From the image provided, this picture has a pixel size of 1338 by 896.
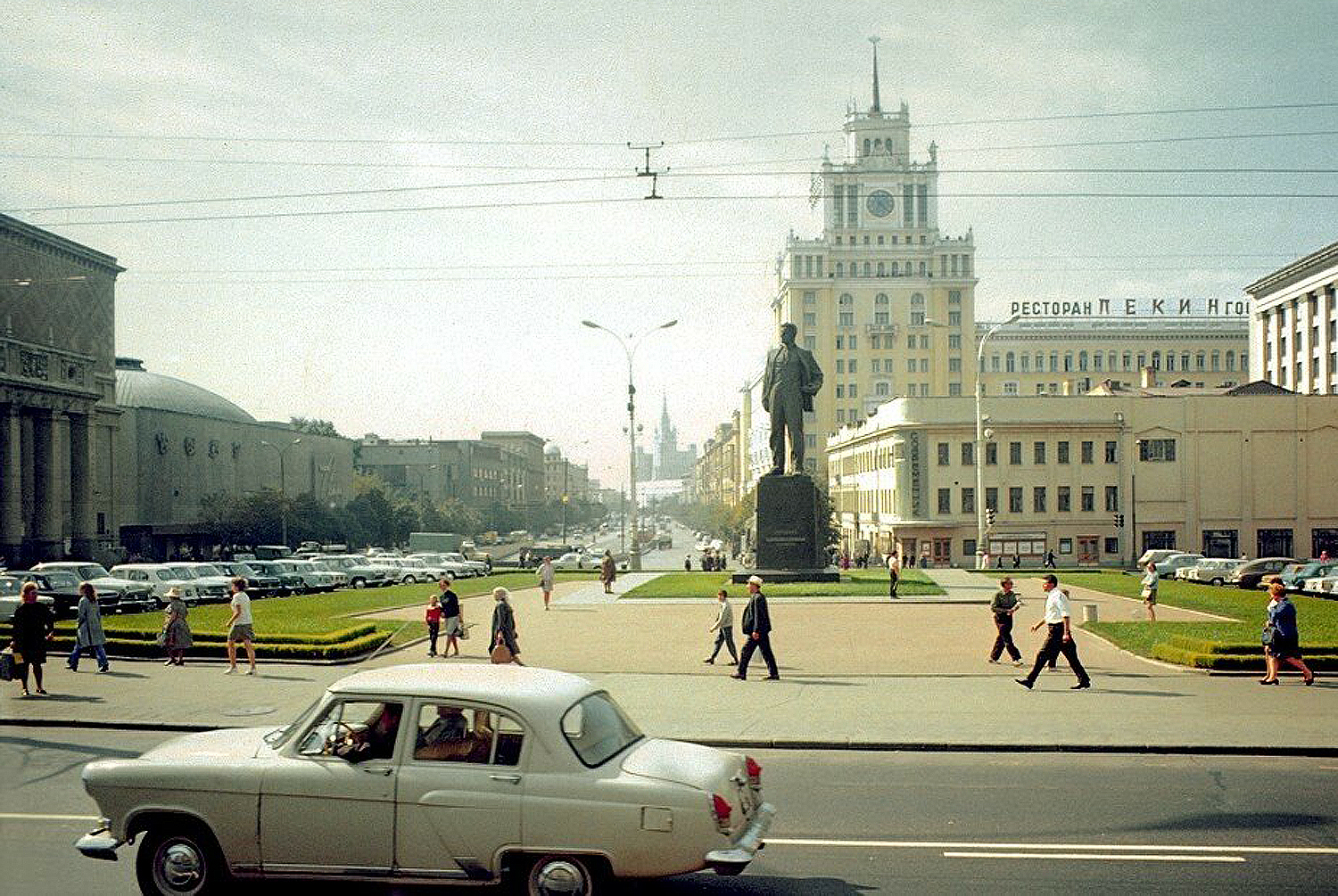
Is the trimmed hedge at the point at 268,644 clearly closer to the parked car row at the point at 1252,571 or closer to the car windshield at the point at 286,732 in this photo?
the car windshield at the point at 286,732

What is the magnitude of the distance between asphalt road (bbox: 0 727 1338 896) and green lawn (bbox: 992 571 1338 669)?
6494mm

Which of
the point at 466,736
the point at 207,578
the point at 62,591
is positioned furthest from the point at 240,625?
the point at 207,578

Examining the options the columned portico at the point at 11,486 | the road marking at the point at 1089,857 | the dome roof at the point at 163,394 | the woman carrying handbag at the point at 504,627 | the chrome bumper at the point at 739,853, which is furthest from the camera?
the dome roof at the point at 163,394

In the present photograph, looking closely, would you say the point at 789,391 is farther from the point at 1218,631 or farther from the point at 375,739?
the point at 375,739

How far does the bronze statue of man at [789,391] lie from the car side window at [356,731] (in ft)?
98.0

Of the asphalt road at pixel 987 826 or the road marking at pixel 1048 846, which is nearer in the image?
the asphalt road at pixel 987 826

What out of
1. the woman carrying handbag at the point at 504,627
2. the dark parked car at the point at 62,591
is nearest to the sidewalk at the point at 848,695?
the woman carrying handbag at the point at 504,627

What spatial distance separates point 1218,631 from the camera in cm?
2264

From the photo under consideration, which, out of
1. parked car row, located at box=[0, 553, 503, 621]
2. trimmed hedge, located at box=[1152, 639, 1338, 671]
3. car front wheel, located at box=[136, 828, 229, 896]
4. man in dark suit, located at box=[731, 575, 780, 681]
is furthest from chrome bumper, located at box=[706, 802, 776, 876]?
parked car row, located at box=[0, 553, 503, 621]

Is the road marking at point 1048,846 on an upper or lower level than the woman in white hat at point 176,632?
lower

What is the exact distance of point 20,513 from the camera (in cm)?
6869

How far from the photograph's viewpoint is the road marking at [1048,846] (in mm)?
9023

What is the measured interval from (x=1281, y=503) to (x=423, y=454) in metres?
98.9

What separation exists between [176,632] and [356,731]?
14.5 meters
